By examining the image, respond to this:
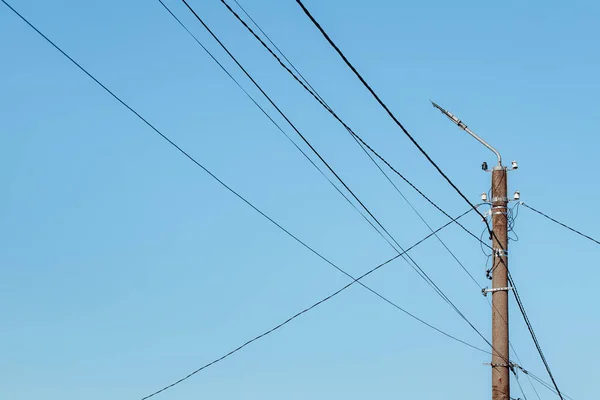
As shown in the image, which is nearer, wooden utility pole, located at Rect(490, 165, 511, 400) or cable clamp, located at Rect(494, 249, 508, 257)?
wooden utility pole, located at Rect(490, 165, 511, 400)

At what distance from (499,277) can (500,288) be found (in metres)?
0.21

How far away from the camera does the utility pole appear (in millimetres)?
16109

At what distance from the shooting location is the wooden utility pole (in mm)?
16094

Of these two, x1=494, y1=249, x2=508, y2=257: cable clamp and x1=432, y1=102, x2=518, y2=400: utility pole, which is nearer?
x1=432, y1=102, x2=518, y2=400: utility pole

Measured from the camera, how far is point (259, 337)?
1884 cm

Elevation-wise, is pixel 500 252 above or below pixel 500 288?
above

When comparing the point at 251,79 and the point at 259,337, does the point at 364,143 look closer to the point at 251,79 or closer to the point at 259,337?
the point at 251,79

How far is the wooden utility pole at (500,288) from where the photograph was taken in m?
16.1

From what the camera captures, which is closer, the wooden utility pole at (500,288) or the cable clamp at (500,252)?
the wooden utility pole at (500,288)

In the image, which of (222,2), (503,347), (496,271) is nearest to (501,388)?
(503,347)

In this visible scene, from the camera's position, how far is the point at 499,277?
55.4 feet

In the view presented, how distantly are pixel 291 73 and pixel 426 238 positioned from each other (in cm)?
765

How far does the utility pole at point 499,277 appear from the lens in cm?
1611

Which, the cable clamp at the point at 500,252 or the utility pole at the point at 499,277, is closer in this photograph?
the utility pole at the point at 499,277
